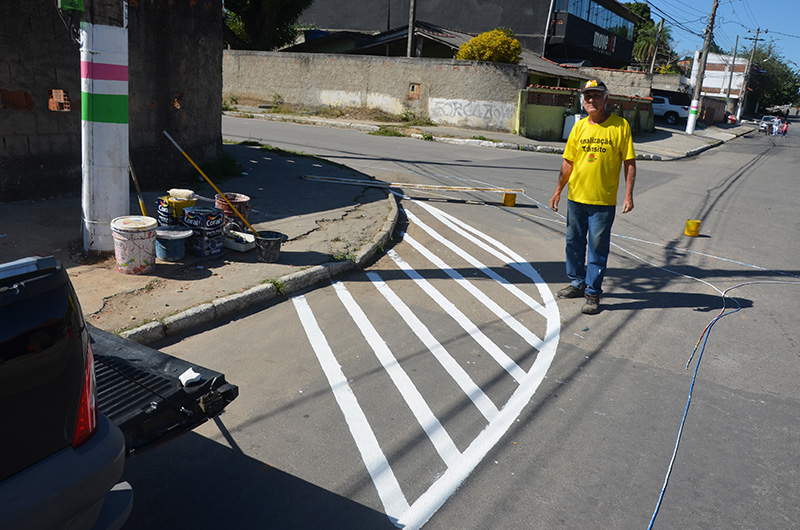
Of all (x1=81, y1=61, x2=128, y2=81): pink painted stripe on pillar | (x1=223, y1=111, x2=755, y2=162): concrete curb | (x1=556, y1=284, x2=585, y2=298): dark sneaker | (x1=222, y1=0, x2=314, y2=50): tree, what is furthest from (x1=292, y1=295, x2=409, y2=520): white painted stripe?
(x1=222, y1=0, x2=314, y2=50): tree

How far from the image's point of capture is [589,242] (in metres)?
6.40

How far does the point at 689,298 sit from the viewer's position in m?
7.12

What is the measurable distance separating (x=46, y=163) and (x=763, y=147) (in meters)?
38.2

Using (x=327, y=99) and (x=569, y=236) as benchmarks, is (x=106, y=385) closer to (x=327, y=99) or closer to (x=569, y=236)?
(x=569, y=236)

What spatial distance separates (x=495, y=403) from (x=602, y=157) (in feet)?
10.0

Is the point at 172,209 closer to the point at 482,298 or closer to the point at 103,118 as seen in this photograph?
the point at 103,118

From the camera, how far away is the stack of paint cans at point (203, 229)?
6898 millimetres

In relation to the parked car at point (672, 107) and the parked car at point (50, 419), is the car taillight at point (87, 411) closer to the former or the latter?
the parked car at point (50, 419)

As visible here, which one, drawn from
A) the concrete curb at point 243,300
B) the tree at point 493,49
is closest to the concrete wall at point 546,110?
the tree at point 493,49

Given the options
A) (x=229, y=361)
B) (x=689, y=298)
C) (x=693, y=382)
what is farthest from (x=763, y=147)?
(x=229, y=361)

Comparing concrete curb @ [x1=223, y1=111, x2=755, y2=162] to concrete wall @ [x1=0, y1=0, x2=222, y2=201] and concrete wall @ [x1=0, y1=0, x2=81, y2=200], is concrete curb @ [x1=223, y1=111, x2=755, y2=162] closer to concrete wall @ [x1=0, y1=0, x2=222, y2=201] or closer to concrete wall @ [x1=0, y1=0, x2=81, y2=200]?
concrete wall @ [x1=0, y1=0, x2=222, y2=201]

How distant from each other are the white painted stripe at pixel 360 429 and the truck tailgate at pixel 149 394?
95 cm

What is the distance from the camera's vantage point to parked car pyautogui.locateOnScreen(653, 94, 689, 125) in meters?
43.3

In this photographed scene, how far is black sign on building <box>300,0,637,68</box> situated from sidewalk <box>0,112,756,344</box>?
3448cm
